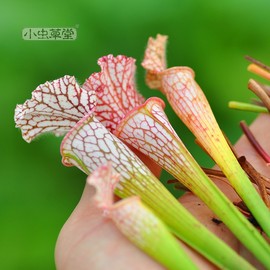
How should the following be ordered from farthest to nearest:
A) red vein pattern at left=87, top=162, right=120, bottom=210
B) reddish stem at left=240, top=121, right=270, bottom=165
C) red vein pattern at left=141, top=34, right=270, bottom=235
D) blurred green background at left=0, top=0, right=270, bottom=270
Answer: blurred green background at left=0, top=0, right=270, bottom=270, reddish stem at left=240, top=121, right=270, bottom=165, red vein pattern at left=141, top=34, right=270, bottom=235, red vein pattern at left=87, top=162, right=120, bottom=210

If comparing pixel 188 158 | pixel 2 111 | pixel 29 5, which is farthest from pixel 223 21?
pixel 188 158

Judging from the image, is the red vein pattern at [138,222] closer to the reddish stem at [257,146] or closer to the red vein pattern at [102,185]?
the red vein pattern at [102,185]

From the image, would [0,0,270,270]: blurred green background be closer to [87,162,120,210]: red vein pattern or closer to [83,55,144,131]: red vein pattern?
[83,55,144,131]: red vein pattern

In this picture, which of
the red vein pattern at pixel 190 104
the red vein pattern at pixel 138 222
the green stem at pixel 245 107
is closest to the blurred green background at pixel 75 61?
the green stem at pixel 245 107

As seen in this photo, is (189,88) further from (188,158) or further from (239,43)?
(239,43)

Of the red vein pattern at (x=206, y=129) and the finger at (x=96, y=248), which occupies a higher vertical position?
the red vein pattern at (x=206, y=129)

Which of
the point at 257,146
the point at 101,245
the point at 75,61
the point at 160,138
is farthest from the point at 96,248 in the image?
the point at 75,61

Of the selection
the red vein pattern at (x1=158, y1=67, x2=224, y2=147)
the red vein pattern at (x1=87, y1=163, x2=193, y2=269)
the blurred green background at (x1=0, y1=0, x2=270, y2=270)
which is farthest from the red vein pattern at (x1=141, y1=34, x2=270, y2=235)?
the blurred green background at (x1=0, y1=0, x2=270, y2=270)
